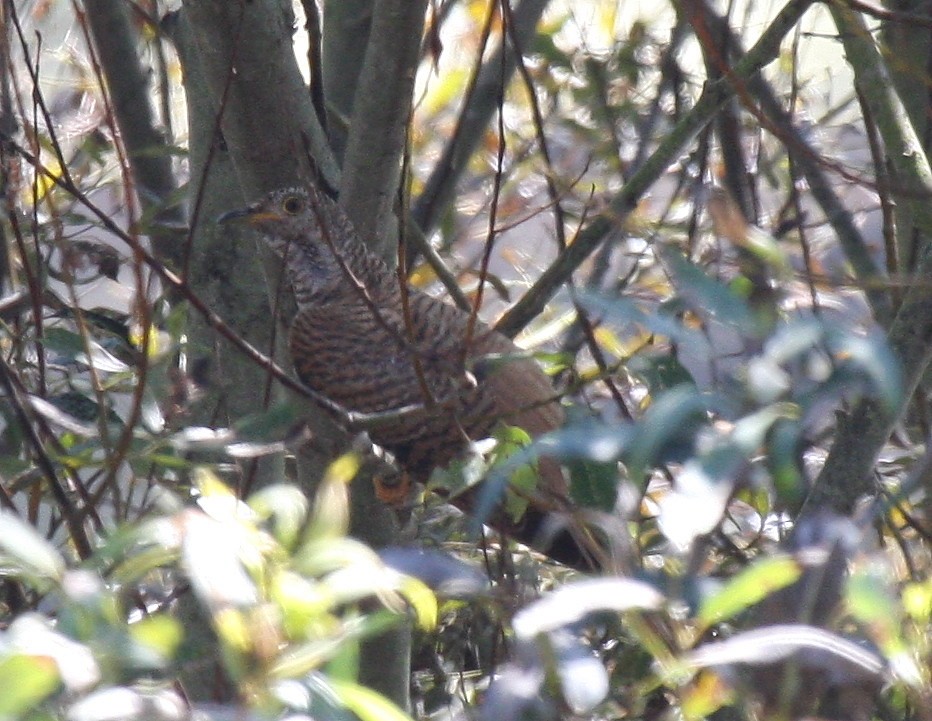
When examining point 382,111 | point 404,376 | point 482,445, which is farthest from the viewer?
point 404,376

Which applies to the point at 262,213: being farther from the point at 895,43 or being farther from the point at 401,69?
the point at 895,43

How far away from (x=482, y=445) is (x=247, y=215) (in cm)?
89

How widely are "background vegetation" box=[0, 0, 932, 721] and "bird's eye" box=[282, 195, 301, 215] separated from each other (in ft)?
0.34

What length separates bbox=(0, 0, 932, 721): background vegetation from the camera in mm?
976

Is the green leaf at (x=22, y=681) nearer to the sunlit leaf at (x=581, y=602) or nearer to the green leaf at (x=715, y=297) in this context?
the sunlit leaf at (x=581, y=602)

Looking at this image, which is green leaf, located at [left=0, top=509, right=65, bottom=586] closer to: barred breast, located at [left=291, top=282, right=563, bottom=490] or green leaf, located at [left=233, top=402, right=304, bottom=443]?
green leaf, located at [left=233, top=402, right=304, bottom=443]

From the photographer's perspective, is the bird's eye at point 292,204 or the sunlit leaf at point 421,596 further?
the bird's eye at point 292,204

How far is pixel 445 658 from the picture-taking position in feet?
9.19

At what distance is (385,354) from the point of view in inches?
117

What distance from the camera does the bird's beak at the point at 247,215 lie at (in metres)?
Answer: 2.46

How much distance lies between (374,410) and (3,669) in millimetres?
2143

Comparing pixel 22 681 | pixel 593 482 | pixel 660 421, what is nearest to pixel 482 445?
pixel 593 482

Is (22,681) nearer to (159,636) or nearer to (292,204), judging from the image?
(159,636)

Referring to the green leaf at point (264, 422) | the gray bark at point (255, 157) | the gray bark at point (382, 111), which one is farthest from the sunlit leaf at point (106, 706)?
the gray bark at point (382, 111)
